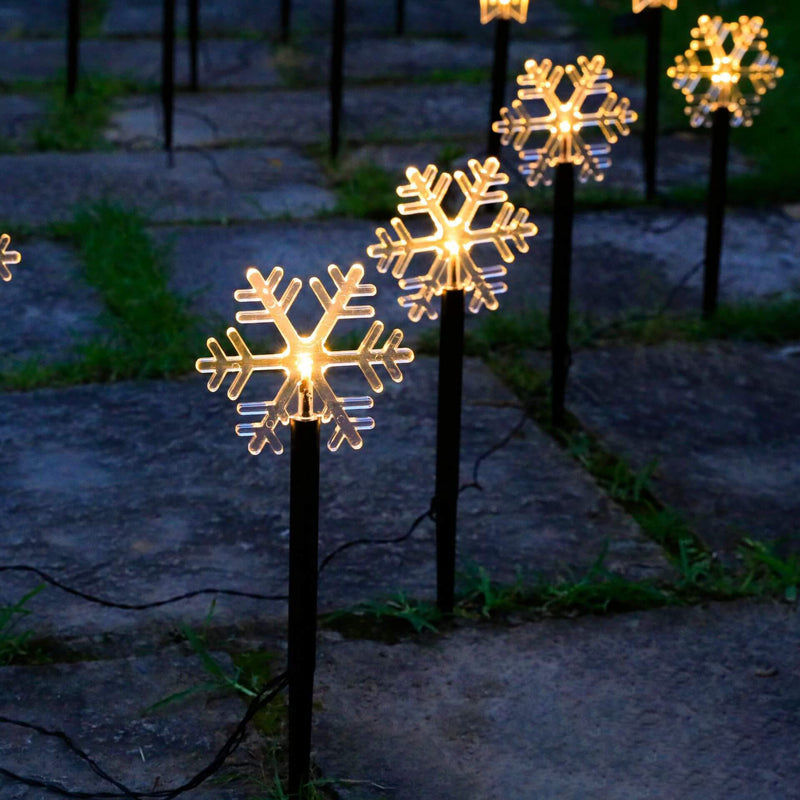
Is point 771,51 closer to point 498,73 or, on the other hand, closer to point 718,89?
point 498,73

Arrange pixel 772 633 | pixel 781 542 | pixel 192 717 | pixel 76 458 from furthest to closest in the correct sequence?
pixel 76 458, pixel 781 542, pixel 772 633, pixel 192 717

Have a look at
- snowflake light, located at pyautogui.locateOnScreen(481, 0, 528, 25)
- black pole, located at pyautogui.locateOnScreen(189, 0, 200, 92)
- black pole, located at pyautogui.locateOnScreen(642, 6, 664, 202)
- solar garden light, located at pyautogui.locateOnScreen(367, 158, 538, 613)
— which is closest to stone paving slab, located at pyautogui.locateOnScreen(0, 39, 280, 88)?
black pole, located at pyautogui.locateOnScreen(189, 0, 200, 92)

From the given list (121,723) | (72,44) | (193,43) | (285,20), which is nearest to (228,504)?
(121,723)

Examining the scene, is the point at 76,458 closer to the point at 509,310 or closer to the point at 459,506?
the point at 459,506

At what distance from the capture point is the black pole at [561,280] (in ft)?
10.8

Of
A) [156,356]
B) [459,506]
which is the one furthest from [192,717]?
[156,356]

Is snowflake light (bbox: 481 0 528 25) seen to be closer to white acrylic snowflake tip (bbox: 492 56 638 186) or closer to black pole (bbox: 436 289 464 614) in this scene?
white acrylic snowflake tip (bbox: 492 56 638 186)

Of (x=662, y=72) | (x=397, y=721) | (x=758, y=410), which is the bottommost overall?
(x=397, y=721)

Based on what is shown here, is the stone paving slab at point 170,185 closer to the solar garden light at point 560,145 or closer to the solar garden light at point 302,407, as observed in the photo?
the solar garden light at point 560,145

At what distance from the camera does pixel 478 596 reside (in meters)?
2.78

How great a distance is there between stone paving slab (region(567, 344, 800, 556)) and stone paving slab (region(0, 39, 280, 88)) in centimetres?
315

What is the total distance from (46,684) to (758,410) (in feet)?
6.50

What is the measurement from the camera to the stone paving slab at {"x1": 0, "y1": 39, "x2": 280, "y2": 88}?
21.5 ft

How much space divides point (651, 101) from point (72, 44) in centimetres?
233
